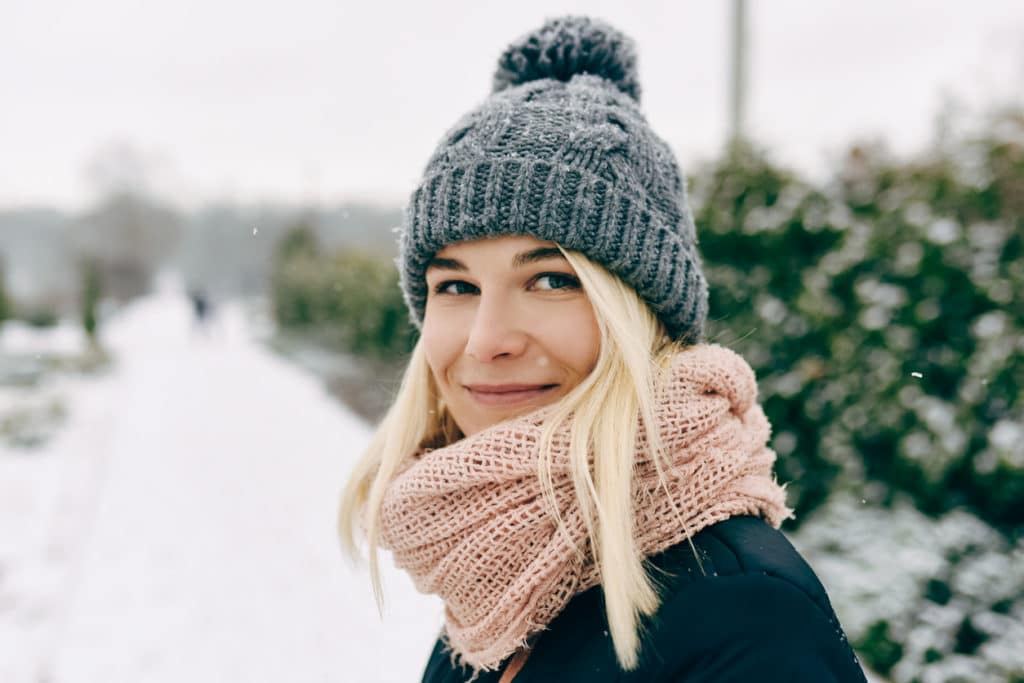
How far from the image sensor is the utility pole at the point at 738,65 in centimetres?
525

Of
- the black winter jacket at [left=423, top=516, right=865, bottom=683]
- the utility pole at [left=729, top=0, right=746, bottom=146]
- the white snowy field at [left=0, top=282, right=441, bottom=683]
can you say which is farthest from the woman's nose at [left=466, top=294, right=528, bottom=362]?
the utility pole at [left=729, top=0, right=746, bottom=146]

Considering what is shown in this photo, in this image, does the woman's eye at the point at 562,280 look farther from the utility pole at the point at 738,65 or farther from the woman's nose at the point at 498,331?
the utility pole at the point at 738,65

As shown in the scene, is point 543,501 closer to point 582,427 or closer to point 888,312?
point 582,427

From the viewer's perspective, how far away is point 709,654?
903 millimetres

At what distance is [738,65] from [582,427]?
4.95 metres

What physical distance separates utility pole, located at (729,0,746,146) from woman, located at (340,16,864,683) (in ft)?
13.8

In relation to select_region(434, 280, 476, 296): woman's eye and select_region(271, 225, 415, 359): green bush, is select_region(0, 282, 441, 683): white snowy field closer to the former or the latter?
select_region(271, 225, 415, 359): green bush

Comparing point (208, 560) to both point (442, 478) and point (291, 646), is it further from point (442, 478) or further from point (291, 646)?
point (442, 478)

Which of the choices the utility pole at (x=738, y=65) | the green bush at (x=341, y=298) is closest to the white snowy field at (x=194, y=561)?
the green bush at (x=341, y=298)

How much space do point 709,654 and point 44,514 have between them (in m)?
6.72

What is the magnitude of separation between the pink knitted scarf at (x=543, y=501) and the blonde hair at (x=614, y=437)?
0.03 m

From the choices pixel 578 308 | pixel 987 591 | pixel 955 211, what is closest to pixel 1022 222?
pixel 955 211

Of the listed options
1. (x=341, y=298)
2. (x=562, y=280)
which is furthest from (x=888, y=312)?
(x=341, y=298)

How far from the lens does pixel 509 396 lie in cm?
125
